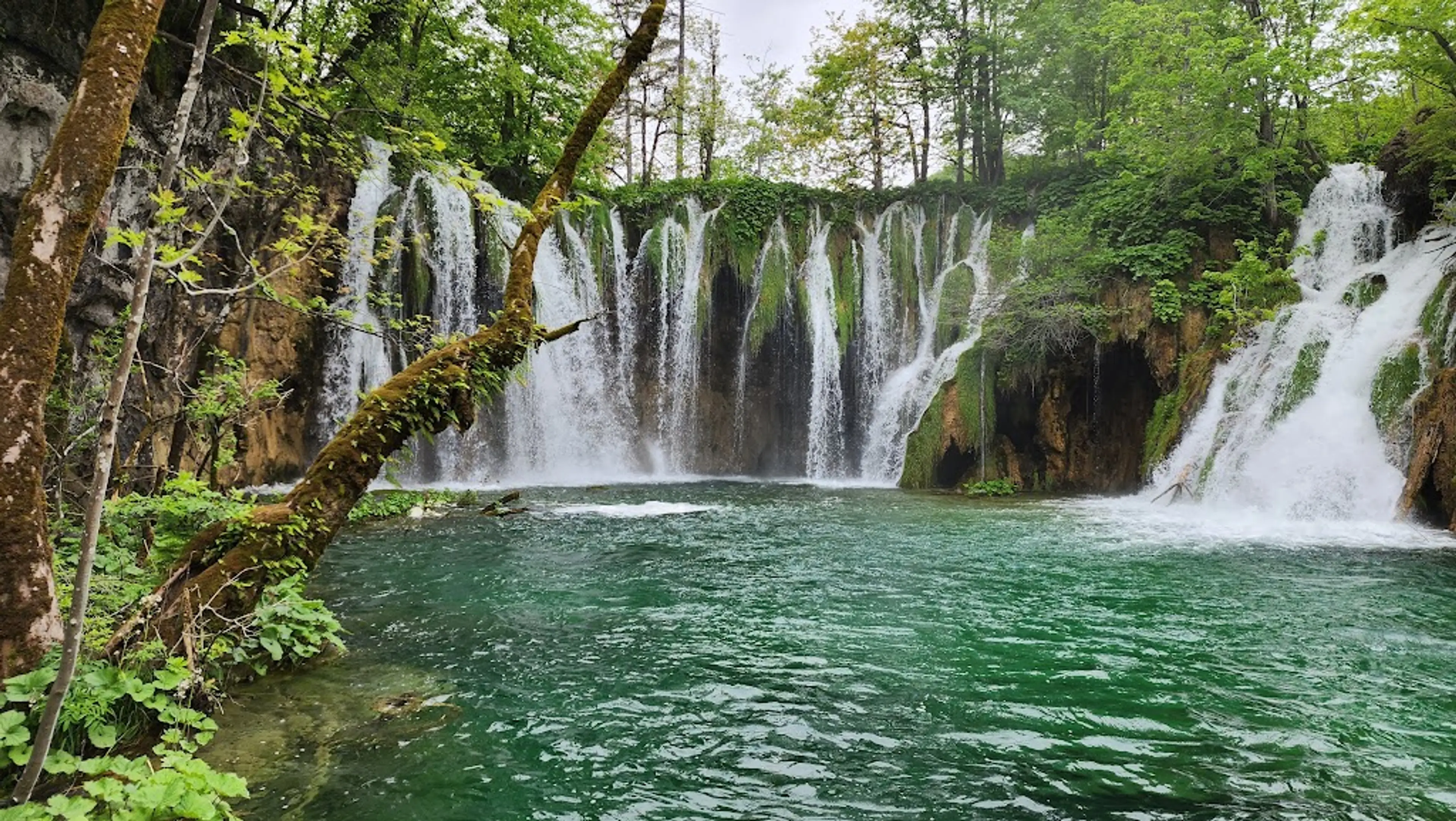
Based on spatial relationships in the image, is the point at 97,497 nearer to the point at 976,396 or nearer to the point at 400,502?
the point at 400,502

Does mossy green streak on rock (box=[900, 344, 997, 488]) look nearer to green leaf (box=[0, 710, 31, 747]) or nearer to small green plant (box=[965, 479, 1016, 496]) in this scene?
small green plant (box=[965, 479, 1016, 496])

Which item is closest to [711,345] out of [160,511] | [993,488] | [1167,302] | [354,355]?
[993,488]

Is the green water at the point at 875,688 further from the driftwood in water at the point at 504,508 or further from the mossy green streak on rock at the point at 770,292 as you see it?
the mossy green streak on rock at the point at 770,292

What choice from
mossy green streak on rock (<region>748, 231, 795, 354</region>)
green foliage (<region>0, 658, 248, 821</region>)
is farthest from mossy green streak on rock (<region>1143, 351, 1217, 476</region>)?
green foliage (<region>0, 658, 248, 821</region>)

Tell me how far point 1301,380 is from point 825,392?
40.4 ft

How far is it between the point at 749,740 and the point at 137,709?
3173 millimetres

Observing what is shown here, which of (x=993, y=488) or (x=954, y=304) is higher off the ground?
(x=954, y=304)

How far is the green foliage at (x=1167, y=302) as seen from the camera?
17.7 meters

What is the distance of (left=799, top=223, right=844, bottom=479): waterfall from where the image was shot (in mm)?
23375

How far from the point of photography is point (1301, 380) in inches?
548

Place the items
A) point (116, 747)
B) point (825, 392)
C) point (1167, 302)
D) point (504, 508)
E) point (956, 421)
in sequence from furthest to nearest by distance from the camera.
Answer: point (825, 392), point (956, 421), point (1167, 302), point (504, 508), point (116, 747)

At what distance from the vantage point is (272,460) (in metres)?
17.5

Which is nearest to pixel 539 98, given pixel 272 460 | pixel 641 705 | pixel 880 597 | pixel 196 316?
pixel 272 460

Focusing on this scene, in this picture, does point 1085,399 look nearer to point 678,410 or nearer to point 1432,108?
point 1432,108
